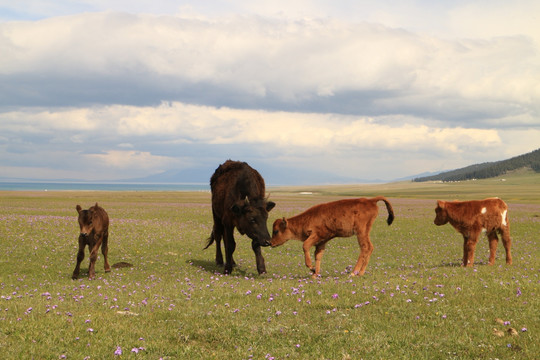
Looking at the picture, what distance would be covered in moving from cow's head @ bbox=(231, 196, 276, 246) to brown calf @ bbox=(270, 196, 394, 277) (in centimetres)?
68

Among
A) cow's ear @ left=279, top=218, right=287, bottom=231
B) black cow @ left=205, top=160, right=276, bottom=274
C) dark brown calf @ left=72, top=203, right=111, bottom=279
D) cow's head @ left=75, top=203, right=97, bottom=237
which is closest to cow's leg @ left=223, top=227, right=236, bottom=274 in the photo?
black cow @ left=205, top=160, right=276, bottom=274

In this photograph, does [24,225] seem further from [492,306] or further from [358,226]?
[492,306]

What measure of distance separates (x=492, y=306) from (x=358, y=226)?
5.21 meters

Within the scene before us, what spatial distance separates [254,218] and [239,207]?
755 mm

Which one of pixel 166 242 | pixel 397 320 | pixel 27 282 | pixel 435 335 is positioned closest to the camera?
pixel 435 335

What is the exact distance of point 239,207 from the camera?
1567 cm

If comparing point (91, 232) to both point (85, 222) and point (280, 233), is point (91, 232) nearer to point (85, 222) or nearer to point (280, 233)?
point (85, 222)

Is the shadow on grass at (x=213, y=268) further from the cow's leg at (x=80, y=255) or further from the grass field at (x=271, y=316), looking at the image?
the cow's leg at (x=80, y=255)

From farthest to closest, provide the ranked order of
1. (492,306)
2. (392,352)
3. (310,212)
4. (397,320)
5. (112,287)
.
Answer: (310,212) → (112,287) → (492,306) → (397,320) → (392,352)

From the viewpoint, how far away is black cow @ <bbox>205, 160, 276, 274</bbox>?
15352 millimetres

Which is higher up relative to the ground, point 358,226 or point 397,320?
point 358,226

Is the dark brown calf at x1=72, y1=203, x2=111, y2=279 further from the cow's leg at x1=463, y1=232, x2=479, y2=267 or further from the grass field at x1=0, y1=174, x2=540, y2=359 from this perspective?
the cow's leg at x1=463, y1=232, x2=479, y2=267

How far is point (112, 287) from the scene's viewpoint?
14.0m

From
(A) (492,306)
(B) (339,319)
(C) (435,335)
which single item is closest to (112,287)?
(B) (339,319)
